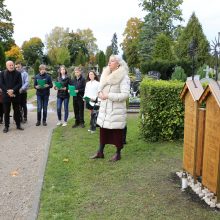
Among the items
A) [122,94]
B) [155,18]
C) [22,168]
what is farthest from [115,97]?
[155,18]

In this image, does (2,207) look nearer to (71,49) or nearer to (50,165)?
(50,165)

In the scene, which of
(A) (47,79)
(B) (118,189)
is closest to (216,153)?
(B) (118,189)

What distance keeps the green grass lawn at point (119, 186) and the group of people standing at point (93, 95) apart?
495mm

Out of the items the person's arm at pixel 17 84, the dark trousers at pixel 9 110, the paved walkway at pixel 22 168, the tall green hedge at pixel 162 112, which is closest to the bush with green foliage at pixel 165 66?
the paved walkway at pixel 22 168

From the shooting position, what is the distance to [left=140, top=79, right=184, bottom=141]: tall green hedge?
8016 millimetres

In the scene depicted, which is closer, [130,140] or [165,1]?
[130,140]

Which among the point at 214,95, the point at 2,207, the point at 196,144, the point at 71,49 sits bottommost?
the point at 2,207

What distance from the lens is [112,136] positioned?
6902mm

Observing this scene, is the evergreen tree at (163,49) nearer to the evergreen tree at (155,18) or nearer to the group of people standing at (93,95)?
the evergreen tree at (155,18)

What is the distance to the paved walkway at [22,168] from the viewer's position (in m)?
4.84

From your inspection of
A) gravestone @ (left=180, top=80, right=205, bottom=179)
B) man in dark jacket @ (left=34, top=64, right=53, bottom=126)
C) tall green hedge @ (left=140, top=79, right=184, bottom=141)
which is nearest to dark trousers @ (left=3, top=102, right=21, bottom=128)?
man in dark jacket @ (left=34, top=64, right=53, bottom=126)

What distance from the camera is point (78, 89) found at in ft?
34.7

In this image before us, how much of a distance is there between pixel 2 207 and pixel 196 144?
107 inches

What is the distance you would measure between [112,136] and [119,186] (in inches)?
63.5
